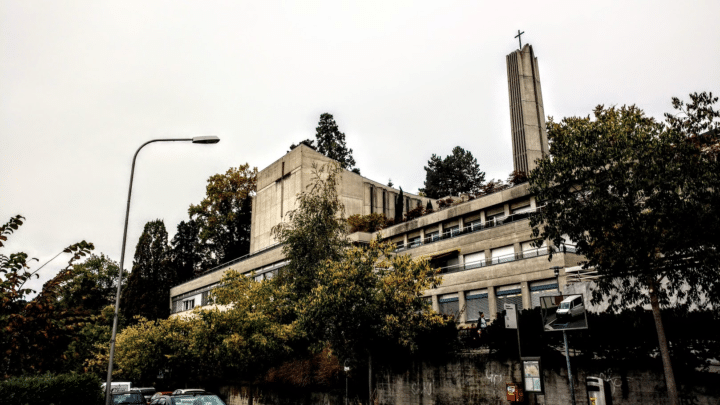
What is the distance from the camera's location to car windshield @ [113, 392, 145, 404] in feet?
69.8

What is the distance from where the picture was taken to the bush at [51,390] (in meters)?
10.7

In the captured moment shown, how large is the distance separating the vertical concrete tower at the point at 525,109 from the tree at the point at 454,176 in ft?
91.9

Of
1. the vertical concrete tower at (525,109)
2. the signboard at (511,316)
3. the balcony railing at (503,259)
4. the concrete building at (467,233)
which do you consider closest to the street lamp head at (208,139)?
the signboard at (511,316)

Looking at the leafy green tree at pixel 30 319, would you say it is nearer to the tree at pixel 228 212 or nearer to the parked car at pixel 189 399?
the parked car at pixel 189 399

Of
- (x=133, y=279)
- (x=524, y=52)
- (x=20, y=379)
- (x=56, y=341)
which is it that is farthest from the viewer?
(x=133, y=279)

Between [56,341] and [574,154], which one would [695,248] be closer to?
[574,154]

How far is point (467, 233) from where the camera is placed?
3516 cm

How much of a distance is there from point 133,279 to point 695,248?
198 feet

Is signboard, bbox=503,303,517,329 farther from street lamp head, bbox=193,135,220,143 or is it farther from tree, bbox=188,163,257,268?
tree, bbox=188,163,257,268

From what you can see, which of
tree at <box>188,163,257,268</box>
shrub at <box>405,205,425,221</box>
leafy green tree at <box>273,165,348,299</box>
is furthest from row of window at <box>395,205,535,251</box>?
tree at <box>188,163,257,268</box>

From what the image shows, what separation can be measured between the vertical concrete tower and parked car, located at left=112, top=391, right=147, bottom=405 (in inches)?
1661

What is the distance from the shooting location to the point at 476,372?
20.6 metres

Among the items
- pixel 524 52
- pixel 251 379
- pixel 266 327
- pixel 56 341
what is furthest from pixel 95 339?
pixel 524 52

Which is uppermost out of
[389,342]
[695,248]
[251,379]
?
[695,248]
